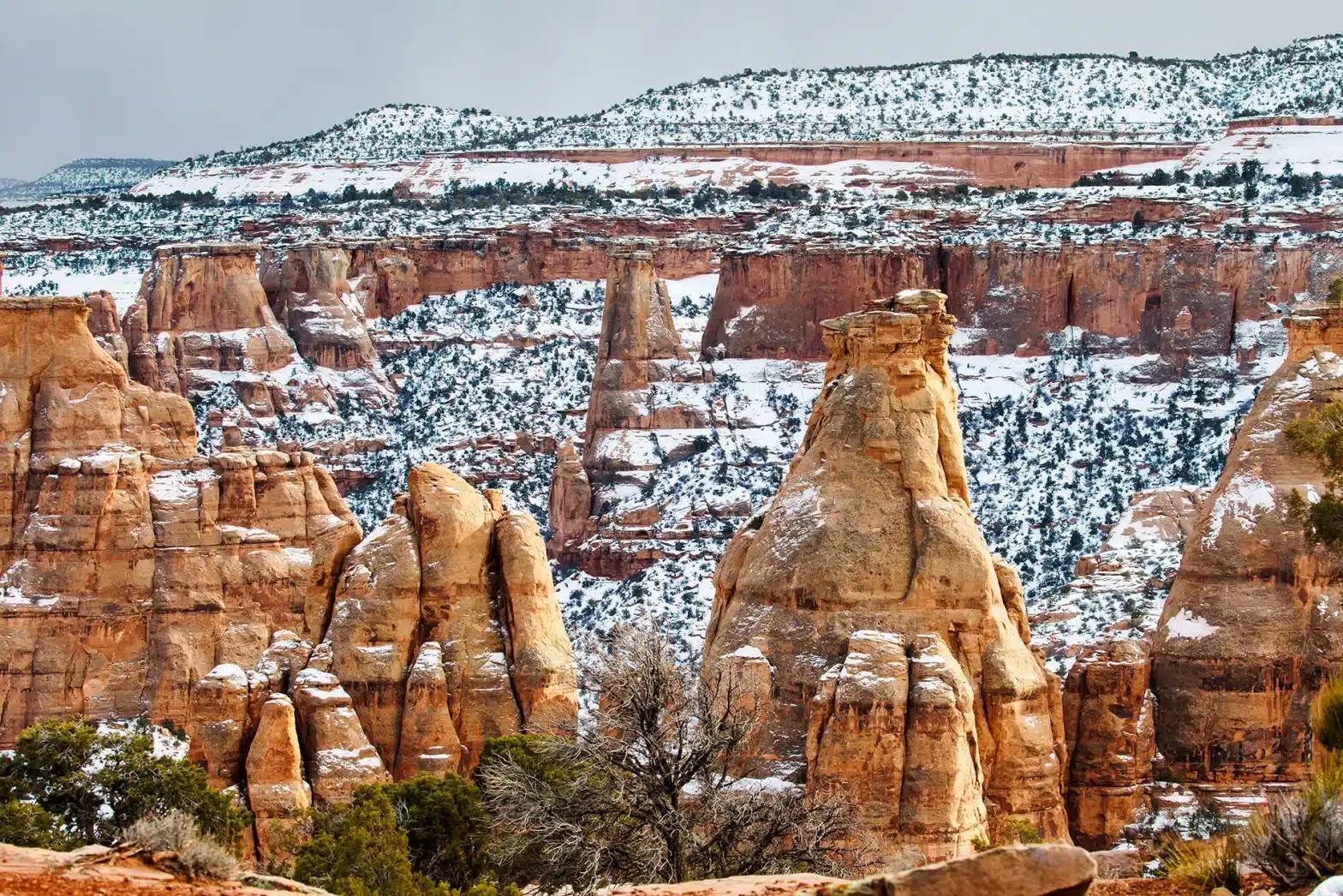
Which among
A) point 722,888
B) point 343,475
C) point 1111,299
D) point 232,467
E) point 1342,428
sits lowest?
point 722,888

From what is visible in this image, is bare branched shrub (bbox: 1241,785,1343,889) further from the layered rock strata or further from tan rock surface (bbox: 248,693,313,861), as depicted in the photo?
the layered rock strata

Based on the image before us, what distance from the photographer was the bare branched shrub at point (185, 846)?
901 inches

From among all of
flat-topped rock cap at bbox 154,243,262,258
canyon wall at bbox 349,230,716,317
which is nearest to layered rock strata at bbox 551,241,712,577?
flat-topped rock cap at bbox 154,243,262,258

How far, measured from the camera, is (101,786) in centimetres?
3697

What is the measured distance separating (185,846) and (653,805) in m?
8.55

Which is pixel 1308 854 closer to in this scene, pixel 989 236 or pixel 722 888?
pixel 722 888

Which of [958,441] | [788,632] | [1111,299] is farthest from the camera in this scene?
[1111,299]

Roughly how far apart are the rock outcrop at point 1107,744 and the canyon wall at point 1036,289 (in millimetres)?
96035

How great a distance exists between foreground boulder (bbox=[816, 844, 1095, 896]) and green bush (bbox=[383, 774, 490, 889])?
15.8 m

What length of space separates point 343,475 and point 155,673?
64.8 metres

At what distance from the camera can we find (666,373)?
133 meters

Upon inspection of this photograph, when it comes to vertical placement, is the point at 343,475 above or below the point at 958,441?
above

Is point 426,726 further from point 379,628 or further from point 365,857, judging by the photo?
point 365,857

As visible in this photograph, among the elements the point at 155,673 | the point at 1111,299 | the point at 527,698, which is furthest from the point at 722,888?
the point at 1111,299
